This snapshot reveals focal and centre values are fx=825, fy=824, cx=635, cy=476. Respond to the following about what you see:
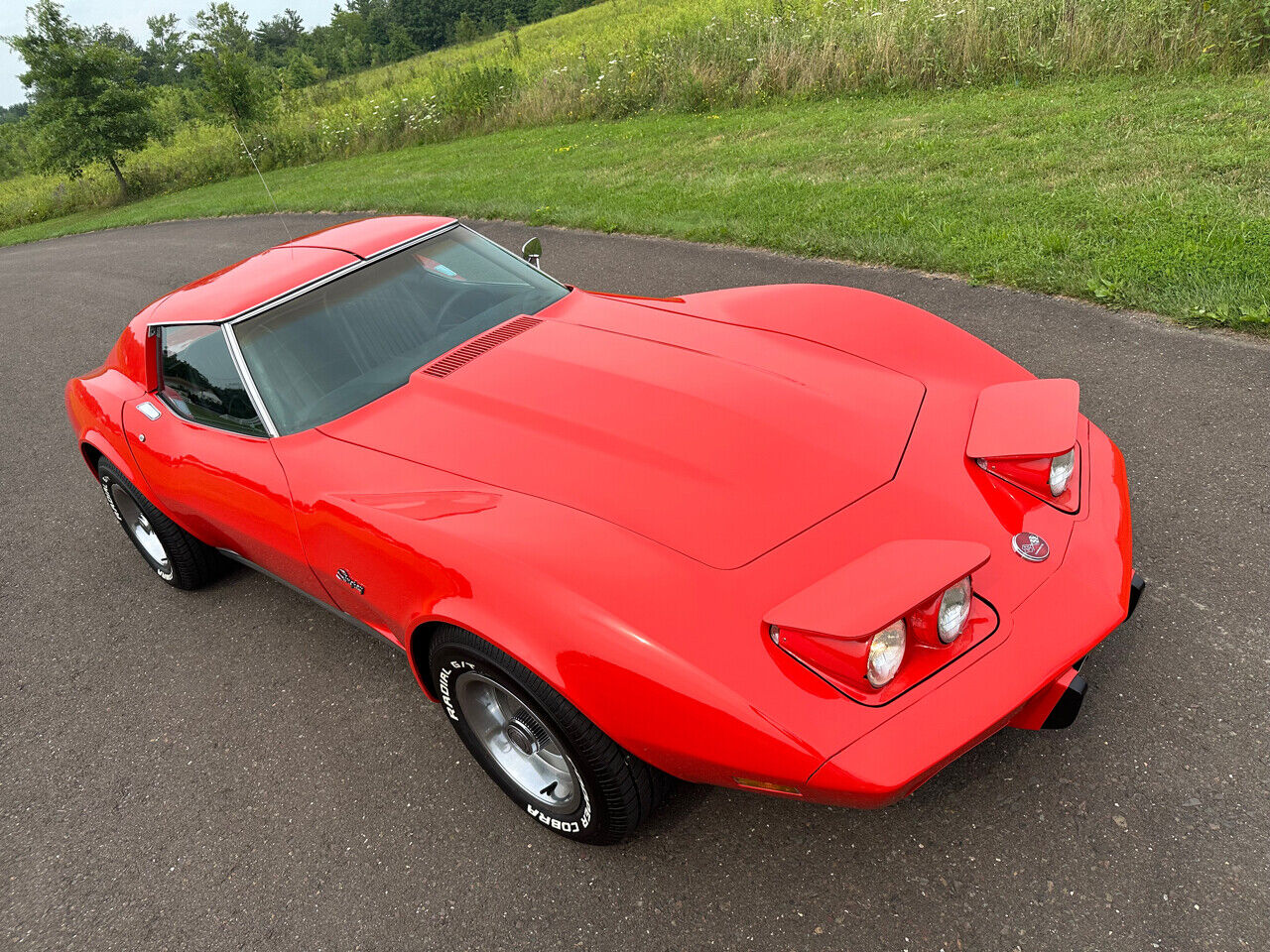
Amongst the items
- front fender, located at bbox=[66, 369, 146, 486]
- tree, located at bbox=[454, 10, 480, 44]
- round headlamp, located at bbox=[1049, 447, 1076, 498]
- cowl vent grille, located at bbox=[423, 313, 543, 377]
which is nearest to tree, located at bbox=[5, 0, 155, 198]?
front fender, located at bbox=[66, 369, 146, 486]

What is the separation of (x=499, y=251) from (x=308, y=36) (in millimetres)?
71351

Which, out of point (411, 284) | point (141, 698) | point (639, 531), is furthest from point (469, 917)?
point (411, 284)

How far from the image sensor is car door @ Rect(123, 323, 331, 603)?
266 centimetres

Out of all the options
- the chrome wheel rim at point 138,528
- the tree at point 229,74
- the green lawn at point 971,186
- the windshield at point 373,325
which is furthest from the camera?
the tree at point 229,74

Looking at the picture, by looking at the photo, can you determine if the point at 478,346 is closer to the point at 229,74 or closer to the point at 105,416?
the point at 105,416

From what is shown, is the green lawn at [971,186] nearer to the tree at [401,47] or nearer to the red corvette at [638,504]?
the red corvette at [638,504]

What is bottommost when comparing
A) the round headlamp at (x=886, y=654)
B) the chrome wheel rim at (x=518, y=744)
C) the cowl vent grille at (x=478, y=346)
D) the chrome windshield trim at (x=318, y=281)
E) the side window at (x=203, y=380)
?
the chrome wheel rim at (x=518, y=744)

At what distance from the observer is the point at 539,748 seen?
224 cm

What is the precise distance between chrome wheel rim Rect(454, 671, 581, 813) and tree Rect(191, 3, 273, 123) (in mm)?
15202

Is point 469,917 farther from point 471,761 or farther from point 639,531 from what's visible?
point 639,531

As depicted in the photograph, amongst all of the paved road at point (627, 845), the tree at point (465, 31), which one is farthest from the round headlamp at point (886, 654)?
the tree at point (465, 31)

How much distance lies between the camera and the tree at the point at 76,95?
17.0m

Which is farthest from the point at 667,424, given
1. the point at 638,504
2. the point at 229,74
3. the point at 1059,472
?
the point at 229,74

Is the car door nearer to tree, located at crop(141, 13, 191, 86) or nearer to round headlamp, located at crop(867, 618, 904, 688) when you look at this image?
round headlamp, located at crop(867, 618, 904, 688)
